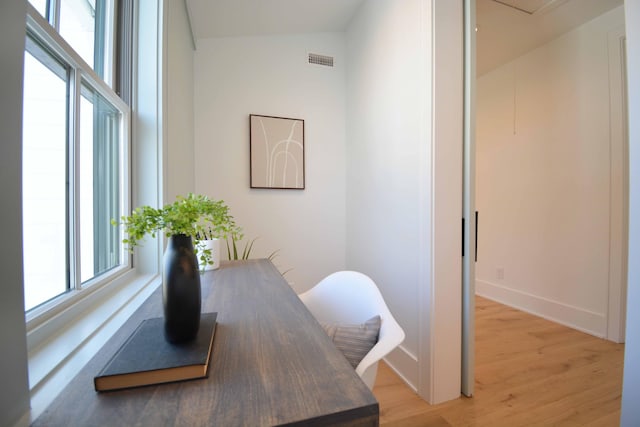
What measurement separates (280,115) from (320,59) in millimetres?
760

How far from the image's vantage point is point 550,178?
252cm

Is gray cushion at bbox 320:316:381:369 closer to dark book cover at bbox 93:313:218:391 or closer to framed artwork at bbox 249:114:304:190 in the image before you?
dark book cover at bbox 93:313:218:391

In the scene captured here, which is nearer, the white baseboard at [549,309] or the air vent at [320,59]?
the white baseboard at [549,309]

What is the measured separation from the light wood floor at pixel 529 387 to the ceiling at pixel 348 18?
2.72 meters

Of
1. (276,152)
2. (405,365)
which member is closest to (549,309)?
(405,365)

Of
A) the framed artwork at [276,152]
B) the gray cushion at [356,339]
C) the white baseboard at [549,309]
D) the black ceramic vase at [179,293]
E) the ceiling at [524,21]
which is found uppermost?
the ceiling at [524,21]

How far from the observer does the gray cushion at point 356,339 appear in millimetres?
823

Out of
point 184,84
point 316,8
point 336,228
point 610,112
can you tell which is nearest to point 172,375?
point 184,84

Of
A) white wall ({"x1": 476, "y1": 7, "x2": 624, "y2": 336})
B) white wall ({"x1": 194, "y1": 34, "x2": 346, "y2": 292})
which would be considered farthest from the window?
white wall ({"x1": 476, "y1": 7, "x2": 624, "y2": 336})

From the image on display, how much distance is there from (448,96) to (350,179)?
1331 millimetres

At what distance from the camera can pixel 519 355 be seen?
A: 1917 mm

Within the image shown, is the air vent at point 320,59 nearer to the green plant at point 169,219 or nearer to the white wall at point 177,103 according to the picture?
the white wall at point 177,103

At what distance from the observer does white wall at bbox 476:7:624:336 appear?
7.14 ft

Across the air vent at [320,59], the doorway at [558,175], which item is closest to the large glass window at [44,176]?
the doorway at [558,175]
